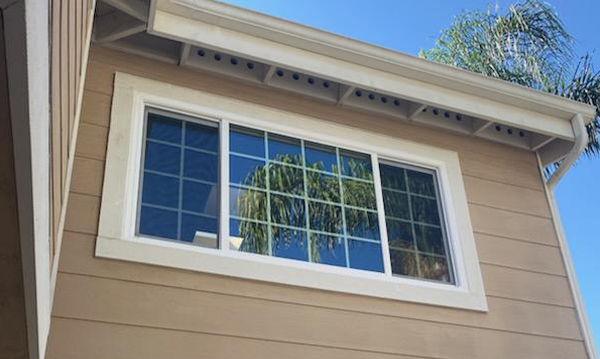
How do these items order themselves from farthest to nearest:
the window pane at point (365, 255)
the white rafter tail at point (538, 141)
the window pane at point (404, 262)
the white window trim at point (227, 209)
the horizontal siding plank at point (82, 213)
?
the white rafter tail at point (538, 141)
the window pane at point (404, 262)
the window pane at point (365, 255)
the white window trim at point (227, 209)
the horizontal siding plank at point (82, 213)

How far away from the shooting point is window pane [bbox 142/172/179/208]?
373 centimetres

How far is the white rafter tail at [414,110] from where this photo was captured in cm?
464

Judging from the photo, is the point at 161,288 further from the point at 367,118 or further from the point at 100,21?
the point at 367,118

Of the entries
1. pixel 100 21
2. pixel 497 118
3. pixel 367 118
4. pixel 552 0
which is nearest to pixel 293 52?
pixel 367 118

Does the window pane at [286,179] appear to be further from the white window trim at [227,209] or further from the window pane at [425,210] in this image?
the window pane at [425,210]

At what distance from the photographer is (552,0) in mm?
9484

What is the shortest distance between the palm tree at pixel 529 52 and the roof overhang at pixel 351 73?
419 centimetres

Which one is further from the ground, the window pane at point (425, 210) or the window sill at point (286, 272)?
the window pane at point (425, 210)

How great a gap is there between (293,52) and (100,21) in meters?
1.24

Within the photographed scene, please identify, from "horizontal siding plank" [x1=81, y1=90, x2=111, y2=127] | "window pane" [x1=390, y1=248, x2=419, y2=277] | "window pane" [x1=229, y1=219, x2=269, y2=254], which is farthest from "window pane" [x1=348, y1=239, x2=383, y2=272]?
"horizontal siding plank" [x1=81, y1=90, x2=111, y2=127]

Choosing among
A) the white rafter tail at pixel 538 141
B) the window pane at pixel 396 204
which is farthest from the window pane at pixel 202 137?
the white rafter tail at pixel 538 141

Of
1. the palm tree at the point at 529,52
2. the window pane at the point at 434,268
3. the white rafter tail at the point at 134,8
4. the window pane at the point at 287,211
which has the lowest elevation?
the window pane at the point at 434,268

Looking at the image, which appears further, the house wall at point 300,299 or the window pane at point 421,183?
the window pane at point 421,183

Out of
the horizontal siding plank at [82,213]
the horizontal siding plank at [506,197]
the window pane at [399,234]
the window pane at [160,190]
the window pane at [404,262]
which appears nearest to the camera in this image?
the horizontal siding plank at [82,213]
